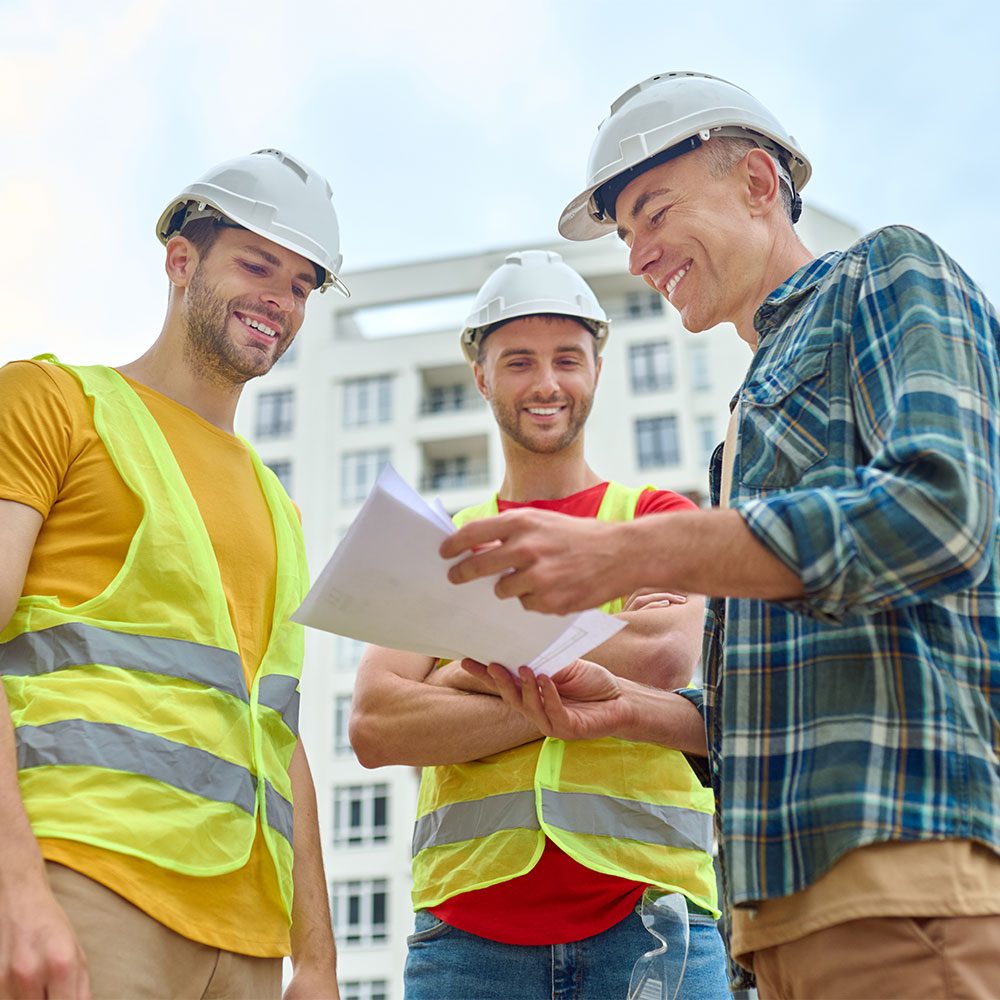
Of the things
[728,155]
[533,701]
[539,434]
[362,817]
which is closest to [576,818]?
[533,701]

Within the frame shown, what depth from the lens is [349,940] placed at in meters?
28.2

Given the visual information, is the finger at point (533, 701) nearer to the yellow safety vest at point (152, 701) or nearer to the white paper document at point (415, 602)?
the white paper document at point (415, 602)

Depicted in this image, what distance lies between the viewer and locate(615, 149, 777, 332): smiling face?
285 cm

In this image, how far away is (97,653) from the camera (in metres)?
2.49

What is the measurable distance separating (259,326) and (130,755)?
1.28m

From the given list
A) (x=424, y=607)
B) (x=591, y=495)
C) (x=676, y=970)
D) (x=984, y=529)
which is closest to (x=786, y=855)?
(x=984, y=529)

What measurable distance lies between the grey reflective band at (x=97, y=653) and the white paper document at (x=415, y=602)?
1.23 feet

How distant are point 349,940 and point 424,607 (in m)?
28.0

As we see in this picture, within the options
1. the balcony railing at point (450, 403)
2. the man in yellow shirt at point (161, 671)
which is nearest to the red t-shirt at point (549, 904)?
the man in yellow shirt at point (161, 671)

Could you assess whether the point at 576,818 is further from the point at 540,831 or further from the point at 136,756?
the point at 136,756

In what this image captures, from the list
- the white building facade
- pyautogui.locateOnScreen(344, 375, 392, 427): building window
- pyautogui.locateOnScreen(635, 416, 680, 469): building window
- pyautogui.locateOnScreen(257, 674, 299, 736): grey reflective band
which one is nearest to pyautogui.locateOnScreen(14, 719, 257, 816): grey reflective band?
pyautogui.locateOnScreen(257, 674, 299, 736): grey reflective band

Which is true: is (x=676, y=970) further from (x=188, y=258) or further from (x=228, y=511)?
(x=188, y=258)

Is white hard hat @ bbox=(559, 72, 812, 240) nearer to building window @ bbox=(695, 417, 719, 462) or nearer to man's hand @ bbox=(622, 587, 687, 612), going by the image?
man's hand @ bbox=(622, 587, 687, 612)

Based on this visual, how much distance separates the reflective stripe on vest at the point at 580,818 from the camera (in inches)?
124
